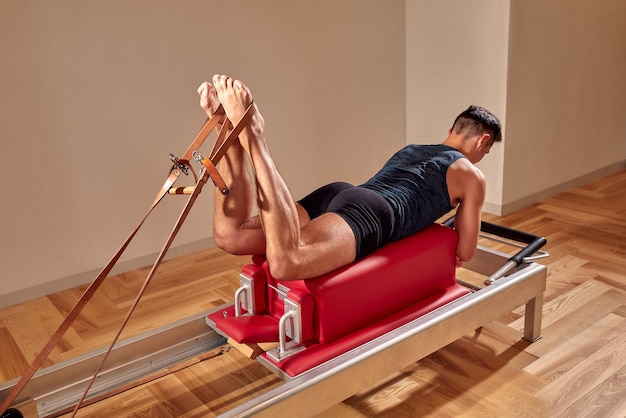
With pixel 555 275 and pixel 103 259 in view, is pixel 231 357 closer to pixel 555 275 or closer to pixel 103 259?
pixel 103 259

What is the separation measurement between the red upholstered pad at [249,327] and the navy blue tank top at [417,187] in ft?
1.51

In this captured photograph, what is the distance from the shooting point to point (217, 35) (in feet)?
9.86

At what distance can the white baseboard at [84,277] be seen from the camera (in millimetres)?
2689

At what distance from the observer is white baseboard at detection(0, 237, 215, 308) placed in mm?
2689

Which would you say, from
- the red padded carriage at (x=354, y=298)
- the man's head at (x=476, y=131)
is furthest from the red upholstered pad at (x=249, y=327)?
the man's head at (x=476, y=131)

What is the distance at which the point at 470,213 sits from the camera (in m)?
1.96

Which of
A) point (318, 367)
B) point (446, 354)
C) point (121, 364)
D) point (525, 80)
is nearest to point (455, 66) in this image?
point (525, 80)

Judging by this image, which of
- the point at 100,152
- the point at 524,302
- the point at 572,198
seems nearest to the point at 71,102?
the point at 100,152

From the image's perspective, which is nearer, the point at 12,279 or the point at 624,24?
the point at 12,279

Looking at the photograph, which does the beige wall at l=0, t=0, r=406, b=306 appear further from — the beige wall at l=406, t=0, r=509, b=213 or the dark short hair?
the dark short hair

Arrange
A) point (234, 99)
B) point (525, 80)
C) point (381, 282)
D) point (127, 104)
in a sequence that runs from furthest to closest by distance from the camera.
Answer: point (525, 80) → point (127, 104) → point (381, 282) → point (234, 99)

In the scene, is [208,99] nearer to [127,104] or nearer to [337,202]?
[337,202]

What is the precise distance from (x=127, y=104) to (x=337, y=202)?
141cm

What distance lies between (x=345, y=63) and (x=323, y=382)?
2.36 m
